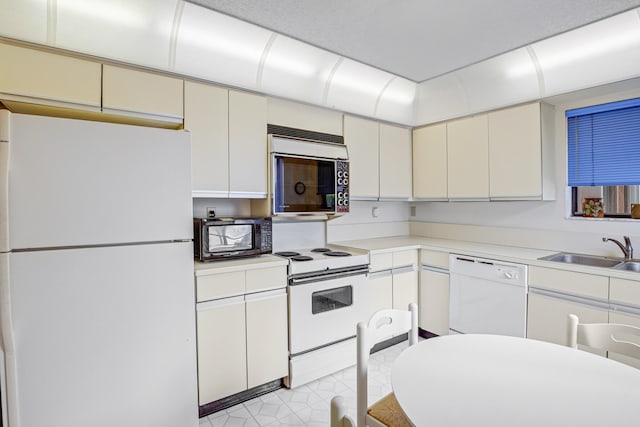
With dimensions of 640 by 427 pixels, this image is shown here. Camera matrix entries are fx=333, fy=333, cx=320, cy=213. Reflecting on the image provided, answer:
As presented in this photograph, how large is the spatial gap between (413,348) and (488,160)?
228cm

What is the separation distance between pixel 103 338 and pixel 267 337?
99 cm

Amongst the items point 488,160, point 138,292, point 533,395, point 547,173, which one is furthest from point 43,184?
point 547,173

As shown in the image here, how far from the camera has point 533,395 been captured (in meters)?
1.02

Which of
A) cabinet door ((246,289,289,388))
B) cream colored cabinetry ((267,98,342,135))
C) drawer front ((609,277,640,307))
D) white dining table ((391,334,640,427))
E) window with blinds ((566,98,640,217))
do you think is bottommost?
cabinet door ((246,289,289,388))

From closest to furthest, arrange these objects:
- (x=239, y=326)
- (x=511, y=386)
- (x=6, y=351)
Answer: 1. (x=511, y=386)
2. (x=6, y=351)
3. (x=239, y=326)

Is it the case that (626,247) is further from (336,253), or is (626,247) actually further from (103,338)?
(103,338)

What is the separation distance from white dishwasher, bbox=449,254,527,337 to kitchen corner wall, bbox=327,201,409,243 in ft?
3.21

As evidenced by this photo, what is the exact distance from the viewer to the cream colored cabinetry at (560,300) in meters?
2.13

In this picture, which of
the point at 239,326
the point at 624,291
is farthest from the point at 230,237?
the point at 624,291

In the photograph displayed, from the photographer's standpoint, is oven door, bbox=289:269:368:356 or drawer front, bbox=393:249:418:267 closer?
oven door, bbox=289:269:368:356

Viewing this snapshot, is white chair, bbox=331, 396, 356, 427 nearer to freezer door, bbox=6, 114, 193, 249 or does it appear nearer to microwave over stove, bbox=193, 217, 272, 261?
freezer door, bbox=6, 114, 193, 249

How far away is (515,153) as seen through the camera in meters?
2.84

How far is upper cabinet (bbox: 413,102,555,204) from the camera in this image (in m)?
2.73

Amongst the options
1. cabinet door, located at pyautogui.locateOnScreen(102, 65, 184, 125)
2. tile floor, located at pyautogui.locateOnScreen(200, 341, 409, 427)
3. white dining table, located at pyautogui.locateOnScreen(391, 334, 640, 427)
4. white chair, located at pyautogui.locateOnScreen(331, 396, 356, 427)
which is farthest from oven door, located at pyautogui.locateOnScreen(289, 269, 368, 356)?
white chair, located at pyautogui.locateOnScreen(331, 396, 356, 427)
